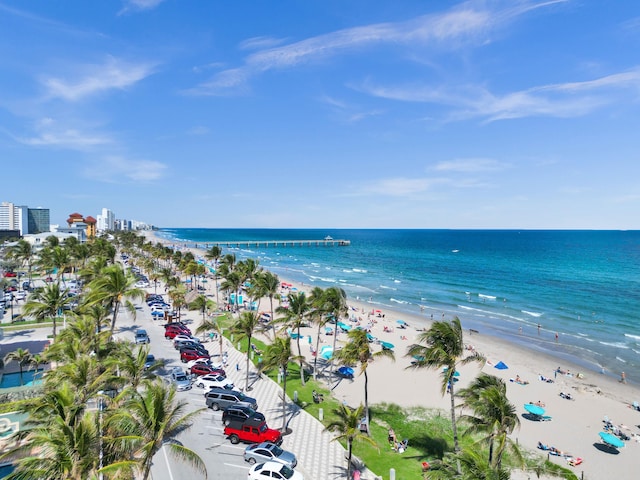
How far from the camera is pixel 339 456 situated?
2281cm

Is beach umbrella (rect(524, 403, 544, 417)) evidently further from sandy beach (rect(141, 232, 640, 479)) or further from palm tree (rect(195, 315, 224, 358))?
palm tree (rect(195, 315, 224, 358))

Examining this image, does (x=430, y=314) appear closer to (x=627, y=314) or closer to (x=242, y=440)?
(x=627, y=314)

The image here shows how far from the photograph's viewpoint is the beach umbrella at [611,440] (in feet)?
88.0

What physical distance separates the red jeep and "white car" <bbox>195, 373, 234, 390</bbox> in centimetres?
757

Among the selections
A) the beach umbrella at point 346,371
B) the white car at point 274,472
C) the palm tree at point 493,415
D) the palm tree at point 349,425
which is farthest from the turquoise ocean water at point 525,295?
the white car at point 274,472

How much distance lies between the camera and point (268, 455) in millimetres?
21297

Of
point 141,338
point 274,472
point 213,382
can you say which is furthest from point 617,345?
point 141,338

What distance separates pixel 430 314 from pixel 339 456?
50.5m

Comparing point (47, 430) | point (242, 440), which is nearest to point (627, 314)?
point (242, 440)

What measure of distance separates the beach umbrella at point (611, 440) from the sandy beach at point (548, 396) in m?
0.74

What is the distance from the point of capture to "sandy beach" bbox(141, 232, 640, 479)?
27220 millimetres

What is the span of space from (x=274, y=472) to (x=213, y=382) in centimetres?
1440

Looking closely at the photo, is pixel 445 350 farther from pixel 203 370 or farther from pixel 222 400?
pixel 203 370

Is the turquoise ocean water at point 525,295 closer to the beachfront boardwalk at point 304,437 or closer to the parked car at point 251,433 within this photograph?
the beachfront boardwalk at point 304,437
